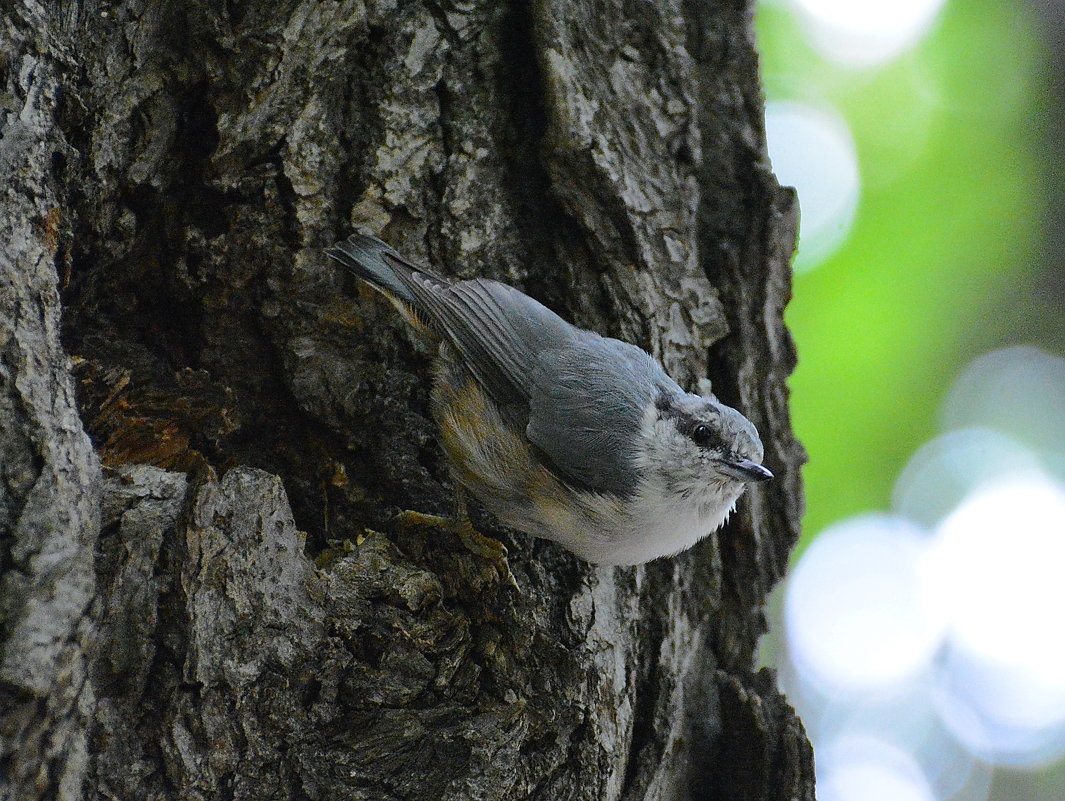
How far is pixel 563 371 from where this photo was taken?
7.46ft

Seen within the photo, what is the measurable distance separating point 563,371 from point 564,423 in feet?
0.44

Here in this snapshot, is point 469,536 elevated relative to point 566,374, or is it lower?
lower

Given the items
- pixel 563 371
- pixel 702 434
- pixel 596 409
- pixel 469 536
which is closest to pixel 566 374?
pixel 563 371

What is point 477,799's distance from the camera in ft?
5.50

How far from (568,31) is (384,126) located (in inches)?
22.4

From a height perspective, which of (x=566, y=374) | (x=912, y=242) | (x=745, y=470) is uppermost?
(x=912, y=242)

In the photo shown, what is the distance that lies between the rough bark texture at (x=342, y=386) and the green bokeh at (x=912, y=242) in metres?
2.22

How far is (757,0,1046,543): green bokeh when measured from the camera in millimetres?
4352

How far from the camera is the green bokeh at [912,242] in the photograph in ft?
14.3

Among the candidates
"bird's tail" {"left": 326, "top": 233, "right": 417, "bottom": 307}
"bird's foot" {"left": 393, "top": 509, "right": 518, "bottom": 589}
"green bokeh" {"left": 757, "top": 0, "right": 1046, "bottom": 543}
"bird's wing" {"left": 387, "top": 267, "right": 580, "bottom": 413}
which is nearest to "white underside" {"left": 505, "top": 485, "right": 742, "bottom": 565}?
"bird's foot" {"left": 393, "top": 509, "right": 518, "bottom": 589}

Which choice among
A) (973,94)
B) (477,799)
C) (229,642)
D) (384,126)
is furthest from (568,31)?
(973,94)

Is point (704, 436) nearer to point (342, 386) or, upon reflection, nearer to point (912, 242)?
point (342, 386)

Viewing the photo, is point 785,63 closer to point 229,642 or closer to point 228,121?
point 228,121

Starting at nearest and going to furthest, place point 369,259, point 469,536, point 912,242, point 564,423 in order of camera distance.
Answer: point 469,536 → point 369,259 → point 564,423 → point 912,242
